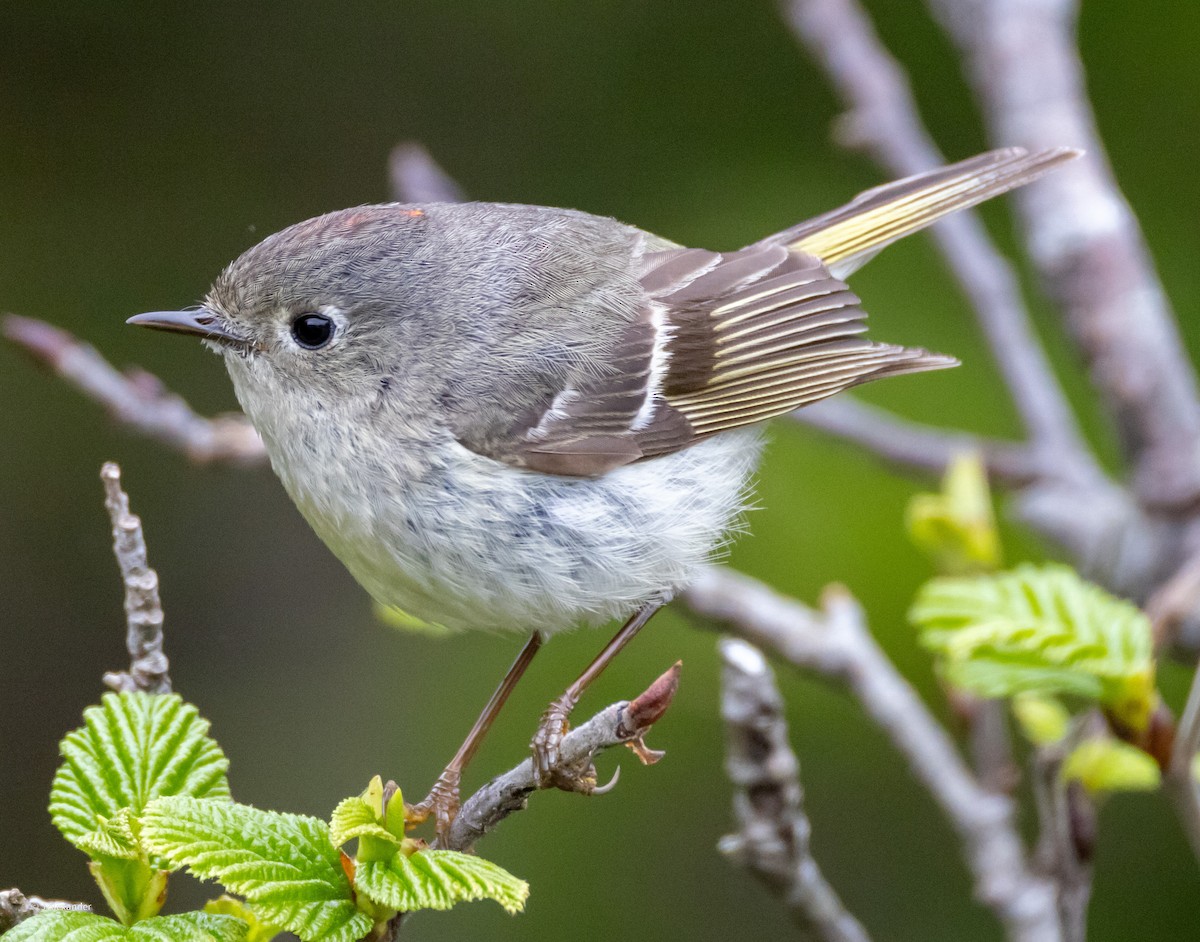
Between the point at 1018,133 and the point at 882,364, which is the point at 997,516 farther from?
the point at 882,364

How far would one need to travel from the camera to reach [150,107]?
3.84m

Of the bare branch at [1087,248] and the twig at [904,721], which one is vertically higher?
the bare branch at [1087,248]

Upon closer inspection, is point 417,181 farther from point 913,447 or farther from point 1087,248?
point 1087,248

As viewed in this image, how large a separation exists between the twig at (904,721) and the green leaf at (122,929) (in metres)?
0.90

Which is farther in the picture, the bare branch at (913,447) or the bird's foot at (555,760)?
the bare branch at (913,447)

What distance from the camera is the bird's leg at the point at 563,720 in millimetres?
1433

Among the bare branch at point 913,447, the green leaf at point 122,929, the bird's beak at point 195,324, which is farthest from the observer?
the bare branch at point 913,447

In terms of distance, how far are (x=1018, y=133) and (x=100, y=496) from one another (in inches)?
98.5

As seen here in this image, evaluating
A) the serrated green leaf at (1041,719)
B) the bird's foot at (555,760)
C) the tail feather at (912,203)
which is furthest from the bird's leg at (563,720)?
the tail feather at (912,203)

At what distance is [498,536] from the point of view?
1.71 meters

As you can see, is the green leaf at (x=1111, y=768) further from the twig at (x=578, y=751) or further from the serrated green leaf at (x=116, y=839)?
the serrated green leaf at (x=116, y=839)

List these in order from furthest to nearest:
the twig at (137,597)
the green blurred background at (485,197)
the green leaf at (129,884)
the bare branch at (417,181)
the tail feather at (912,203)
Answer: the green blurred background at (485,197) → the bare branch at (417,181) → the tail feather at (912,203) → the twig at (137,597) → the green leaf at (129,884)

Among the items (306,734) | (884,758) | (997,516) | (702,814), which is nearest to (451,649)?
(306,734)

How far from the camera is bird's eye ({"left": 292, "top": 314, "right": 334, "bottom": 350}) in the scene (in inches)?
73.3
